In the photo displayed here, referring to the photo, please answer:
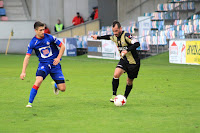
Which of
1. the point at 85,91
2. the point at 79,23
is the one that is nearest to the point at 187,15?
the point at 79,23

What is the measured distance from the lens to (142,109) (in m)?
9.18

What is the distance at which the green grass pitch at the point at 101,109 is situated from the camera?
7367 mm

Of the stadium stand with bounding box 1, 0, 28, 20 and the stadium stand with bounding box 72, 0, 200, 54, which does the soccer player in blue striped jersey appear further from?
the stadium stand with bounding box 1, 0, 28, 20

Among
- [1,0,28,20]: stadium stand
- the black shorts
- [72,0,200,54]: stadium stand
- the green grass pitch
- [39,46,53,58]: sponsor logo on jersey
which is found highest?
[1,0,28,20]: stadium stand

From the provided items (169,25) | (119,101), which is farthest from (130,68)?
(169,25)

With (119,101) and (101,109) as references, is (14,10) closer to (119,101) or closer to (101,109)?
(119,101)

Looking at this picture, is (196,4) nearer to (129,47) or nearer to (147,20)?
(147,20)

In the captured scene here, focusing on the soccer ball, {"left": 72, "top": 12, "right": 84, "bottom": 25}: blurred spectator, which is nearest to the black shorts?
the soccer ball

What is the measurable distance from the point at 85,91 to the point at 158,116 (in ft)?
14.7

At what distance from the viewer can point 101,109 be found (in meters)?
9.23

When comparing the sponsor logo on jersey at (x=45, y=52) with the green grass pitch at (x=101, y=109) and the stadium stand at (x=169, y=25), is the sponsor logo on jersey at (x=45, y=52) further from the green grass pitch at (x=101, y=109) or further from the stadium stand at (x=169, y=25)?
the stadium stand at (x=169, y=25)

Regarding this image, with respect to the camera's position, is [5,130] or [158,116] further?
[158,116]

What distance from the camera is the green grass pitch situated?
737cm

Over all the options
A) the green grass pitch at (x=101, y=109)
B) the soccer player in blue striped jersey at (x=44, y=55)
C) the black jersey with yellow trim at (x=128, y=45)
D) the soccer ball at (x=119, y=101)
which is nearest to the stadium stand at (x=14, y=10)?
the green grass pitch at (x=101, y=109)
